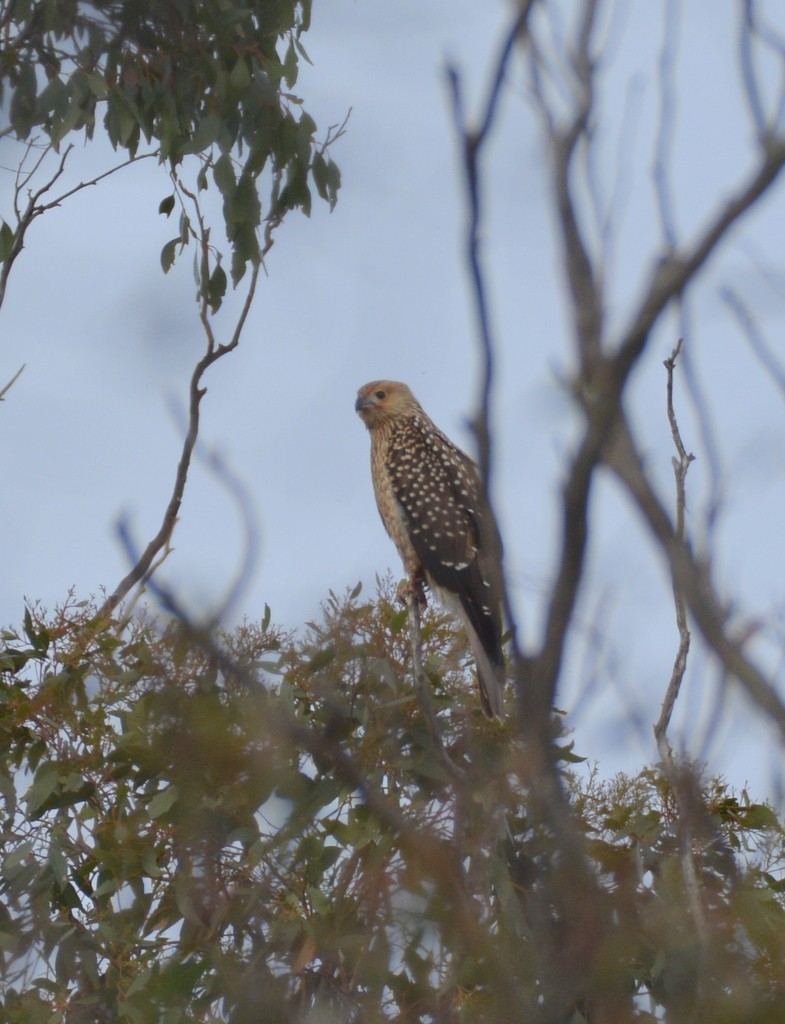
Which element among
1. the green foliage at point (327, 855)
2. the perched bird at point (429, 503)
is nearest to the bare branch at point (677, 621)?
the green foliage at point (327, 855)

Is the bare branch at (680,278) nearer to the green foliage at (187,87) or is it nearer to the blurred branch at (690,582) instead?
the blurred branch at (690,582)

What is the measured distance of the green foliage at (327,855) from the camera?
1495 millimetres

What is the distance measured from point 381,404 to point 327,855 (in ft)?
13.7

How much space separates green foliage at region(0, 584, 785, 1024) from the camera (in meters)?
1.50

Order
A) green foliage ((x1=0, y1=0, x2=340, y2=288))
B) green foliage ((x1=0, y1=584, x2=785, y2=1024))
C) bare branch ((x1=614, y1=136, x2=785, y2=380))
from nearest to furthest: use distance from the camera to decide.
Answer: bare branch ((x1=614, y1=136, x2=785, y2=380)) < green foliage ((x1=0, y1=584, x2=785, y2=1024)) < green foliage ((x1=0, y1=0, x2=340, y2=288))

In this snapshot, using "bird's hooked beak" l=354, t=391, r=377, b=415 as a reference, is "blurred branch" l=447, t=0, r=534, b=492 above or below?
below

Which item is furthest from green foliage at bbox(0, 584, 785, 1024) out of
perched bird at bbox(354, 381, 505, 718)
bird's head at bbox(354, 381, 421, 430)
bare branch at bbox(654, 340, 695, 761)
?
bird's head at bbox(354, 381, 421, 430)

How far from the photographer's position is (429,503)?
6266mm

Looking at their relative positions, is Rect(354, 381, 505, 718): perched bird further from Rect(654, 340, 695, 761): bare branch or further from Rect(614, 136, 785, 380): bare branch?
Rect(614, 136, 785, 380): bare branch

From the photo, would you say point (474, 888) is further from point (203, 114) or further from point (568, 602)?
point (203, 114)

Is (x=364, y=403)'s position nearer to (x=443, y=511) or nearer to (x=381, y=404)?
(x=381, y=404)

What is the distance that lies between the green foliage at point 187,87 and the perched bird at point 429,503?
4.43ft

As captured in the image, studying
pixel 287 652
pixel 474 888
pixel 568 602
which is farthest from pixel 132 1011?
pixel 568 602

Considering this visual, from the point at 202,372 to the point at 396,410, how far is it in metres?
1.55
